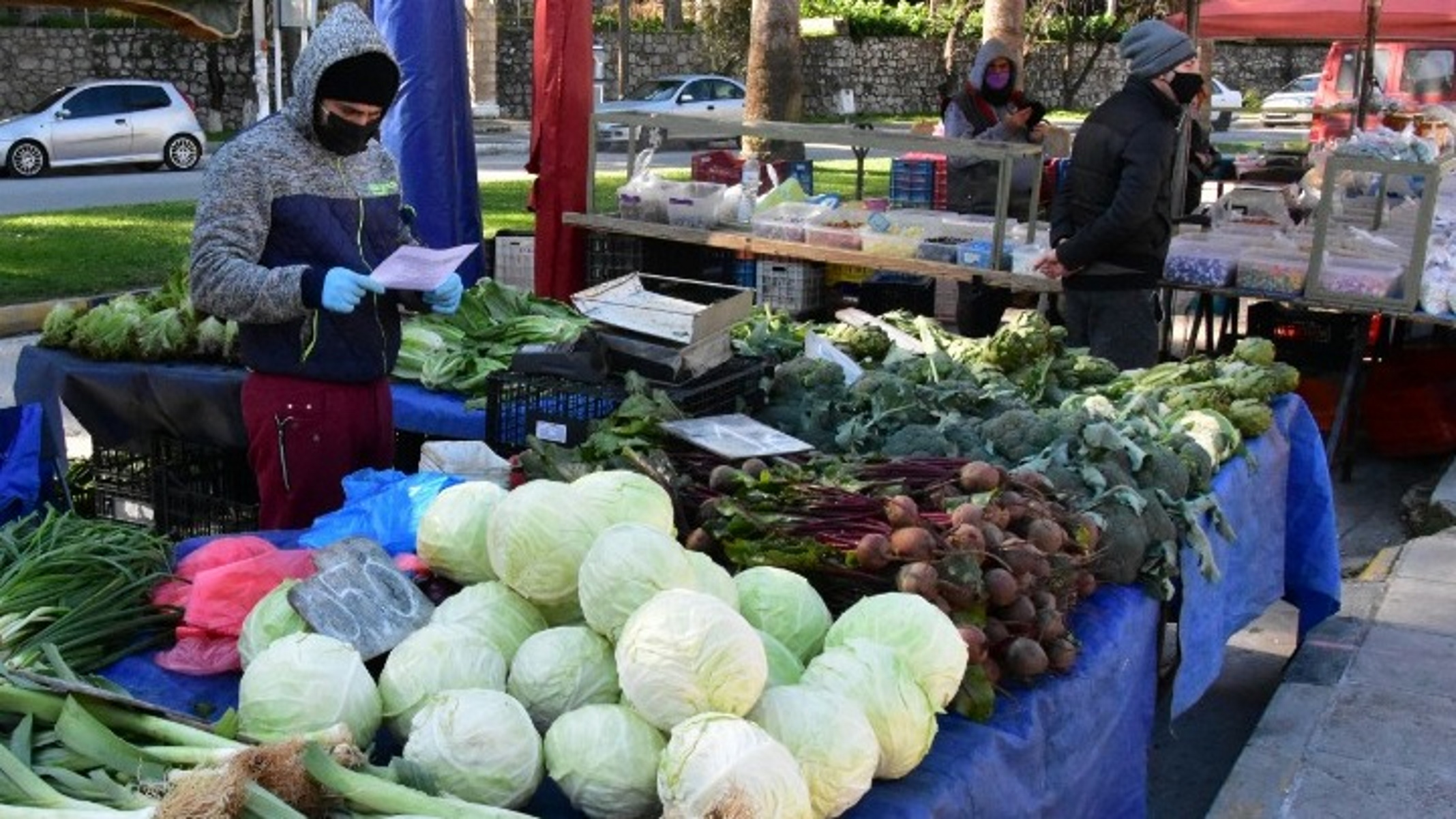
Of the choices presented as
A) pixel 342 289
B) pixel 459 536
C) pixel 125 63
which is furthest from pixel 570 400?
pixel 125 63

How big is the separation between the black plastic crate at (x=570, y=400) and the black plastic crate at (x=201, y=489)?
4.16 ft

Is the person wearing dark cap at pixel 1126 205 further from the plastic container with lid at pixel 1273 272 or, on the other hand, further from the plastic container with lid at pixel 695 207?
the plastic container with lid at pixel 695 207

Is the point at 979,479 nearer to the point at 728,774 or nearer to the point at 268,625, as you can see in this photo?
the point at 728,774

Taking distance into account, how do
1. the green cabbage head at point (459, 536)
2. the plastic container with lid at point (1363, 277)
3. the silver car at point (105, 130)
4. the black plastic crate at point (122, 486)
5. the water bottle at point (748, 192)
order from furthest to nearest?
the silver car at point (105, 130) → the water bottle at point (748, 192) → the plastic container with lid at point (1363, 277) → the black plastic crate at point (122, 486) → the green cabbage head at point (459, 536)

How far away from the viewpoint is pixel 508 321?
6215 mm

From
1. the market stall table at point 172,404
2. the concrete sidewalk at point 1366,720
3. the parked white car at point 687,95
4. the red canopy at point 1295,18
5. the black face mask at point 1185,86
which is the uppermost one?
the red canopy at point 1295,18

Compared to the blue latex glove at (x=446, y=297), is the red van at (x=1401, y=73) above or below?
above

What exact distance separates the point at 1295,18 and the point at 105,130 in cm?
1750

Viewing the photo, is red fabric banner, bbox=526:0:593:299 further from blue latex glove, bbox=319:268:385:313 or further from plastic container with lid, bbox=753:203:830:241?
blue latex glove, bbox=319:268:385:313

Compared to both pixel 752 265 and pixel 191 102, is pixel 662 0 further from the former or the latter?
pixel 752 265

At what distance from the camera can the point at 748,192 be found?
347 inches

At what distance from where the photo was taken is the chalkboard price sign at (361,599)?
272 cm

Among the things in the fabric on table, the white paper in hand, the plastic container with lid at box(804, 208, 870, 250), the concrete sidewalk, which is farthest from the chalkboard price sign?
the plastic container with lid at box(804, 208, 870, 250)

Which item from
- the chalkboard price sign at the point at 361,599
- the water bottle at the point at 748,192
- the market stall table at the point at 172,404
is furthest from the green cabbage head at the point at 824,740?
the water bottle at the point at 748,192
